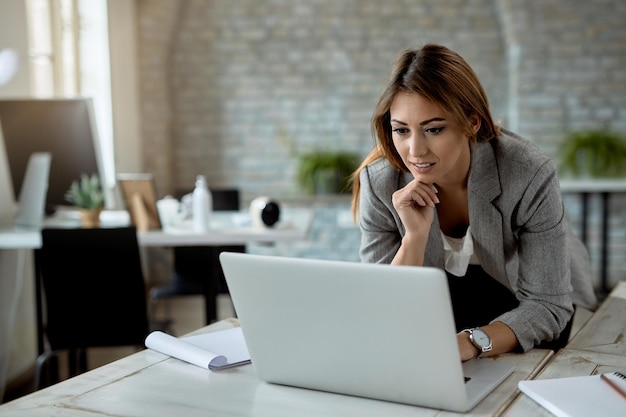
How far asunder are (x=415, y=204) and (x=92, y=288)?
1426 mm

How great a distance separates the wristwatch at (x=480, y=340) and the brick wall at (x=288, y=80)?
4.82m

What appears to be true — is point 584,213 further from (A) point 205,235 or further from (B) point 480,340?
(B) point 480,340

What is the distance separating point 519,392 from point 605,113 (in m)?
5.22

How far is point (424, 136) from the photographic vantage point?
172 centimetres

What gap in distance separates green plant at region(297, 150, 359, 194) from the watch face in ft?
15.1

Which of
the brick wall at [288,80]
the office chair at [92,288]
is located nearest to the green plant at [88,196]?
the office chair at [92,288]

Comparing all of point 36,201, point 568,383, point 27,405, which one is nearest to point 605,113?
point 36,201

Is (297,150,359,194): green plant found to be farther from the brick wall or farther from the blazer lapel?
the blazer lapel

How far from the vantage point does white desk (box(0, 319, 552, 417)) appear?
1.14 meters

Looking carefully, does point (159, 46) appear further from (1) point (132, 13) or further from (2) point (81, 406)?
(2) point (81, 406)

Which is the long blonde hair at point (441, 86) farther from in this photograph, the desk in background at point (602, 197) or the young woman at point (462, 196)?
the desk in background at point (602, 197)

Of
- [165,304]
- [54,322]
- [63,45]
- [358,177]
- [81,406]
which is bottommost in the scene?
[165,304]

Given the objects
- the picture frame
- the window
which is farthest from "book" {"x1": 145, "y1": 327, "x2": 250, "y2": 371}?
the window

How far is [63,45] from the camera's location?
5031 mm
